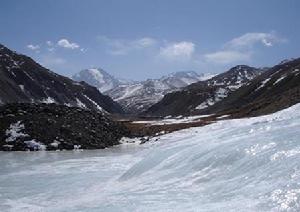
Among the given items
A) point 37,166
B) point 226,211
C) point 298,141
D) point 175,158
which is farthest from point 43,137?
point 226,211

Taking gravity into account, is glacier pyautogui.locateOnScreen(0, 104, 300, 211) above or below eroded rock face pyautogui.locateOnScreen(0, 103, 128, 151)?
below

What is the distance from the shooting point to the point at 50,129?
161 feet

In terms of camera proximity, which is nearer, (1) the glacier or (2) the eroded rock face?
(1) the glacier

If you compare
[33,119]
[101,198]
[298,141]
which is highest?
[33,119]

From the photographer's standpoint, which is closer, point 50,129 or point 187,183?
point 187,183

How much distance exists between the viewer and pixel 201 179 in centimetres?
1777

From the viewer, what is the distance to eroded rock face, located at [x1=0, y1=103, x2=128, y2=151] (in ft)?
154

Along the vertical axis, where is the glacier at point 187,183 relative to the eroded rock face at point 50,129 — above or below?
below

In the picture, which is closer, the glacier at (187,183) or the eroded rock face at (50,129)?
the glacier at (187,183)

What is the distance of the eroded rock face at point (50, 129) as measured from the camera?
1849 inches

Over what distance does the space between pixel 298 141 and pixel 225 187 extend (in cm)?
388

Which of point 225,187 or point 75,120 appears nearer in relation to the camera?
point 225,187

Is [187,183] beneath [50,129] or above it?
beneath

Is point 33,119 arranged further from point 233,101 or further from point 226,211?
point 233,101
